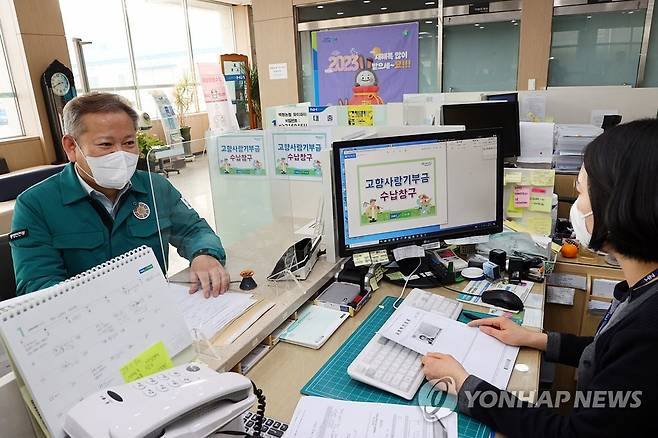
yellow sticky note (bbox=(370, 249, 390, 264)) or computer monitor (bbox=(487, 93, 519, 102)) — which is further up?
computer monitor (bbox=(487, 93, 519, 102))

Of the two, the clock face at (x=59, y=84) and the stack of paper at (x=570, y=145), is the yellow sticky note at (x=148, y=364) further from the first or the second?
the clock face at (x=59, y=84)

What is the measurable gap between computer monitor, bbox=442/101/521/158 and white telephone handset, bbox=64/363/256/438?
2434 mm

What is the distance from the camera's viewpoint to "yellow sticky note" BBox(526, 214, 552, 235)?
1.98 metres

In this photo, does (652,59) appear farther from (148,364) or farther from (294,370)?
(148,364)

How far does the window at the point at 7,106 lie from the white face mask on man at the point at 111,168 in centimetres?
510

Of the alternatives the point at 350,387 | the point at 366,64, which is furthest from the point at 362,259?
the point at 366,64

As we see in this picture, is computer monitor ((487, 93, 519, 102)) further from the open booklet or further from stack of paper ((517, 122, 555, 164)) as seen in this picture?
the open booklet

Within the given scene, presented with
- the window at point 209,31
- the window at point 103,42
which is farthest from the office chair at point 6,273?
the window at point 209,31

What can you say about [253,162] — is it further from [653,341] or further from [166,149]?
[653,341]

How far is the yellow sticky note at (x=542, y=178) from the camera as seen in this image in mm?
1965

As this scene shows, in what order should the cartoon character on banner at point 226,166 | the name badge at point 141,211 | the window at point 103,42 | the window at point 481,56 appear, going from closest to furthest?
1. the name badge at point 141,211
2. the cartoon character on banner at point 226,166
3. the window at point 481,56
4. the window at point 103,42

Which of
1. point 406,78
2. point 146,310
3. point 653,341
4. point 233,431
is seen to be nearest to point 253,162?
point 146,310

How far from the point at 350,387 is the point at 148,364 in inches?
18.1

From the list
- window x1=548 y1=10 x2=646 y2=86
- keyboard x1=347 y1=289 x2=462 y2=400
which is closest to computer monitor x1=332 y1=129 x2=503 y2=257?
keyboard x1=347 y1=289 x2=462 y2=400
